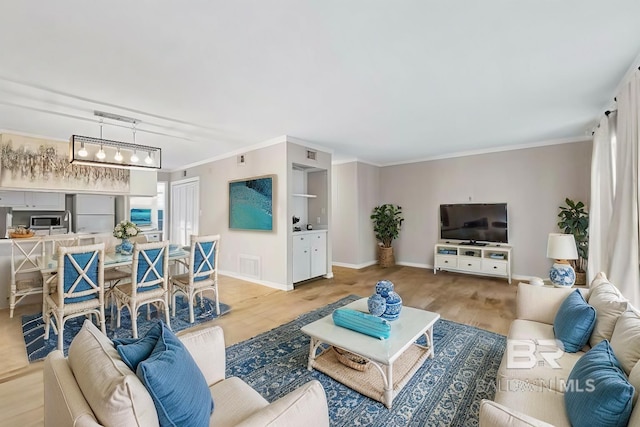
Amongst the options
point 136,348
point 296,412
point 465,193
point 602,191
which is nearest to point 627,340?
point 296,412

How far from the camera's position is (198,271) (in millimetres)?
3514

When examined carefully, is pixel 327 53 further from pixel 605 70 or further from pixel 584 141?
pixel 584 141

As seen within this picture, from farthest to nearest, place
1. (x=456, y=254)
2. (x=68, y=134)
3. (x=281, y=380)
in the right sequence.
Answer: (x=456, y=254) < (x=68, y=134) < (x=281, y=380)

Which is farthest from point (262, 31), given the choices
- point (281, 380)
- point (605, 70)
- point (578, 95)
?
point (578, 95)

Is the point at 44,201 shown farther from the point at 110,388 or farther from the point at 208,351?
the point at 110,388

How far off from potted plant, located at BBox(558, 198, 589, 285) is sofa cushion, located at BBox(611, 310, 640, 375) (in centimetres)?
353

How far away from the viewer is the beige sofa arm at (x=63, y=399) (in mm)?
838

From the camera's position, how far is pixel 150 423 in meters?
0.89

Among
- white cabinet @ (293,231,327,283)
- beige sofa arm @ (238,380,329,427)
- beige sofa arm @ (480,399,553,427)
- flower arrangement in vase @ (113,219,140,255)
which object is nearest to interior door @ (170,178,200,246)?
flower arrangement in vase @ (113,219,140,255)

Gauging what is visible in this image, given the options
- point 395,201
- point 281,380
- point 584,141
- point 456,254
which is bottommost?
point 281,380

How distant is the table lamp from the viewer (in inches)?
110

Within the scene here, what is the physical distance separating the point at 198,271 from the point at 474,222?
4.96 meters

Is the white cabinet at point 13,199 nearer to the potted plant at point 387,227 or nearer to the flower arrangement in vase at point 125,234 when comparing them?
the flower arrangement in vase at point 125,234

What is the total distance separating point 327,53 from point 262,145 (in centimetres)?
301
